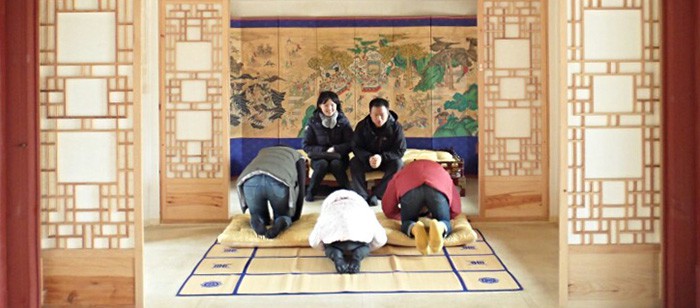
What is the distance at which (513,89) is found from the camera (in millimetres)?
6062

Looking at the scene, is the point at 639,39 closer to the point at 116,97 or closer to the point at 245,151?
the point at 116,97

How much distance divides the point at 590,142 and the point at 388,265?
1.54 m

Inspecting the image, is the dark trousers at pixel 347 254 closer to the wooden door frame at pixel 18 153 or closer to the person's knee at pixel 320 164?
the wooden door frame at pixel 18 153

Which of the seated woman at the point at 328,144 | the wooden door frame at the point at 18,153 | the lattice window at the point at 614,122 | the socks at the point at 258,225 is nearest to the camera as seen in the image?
the wooden door frame at the point at 18,153

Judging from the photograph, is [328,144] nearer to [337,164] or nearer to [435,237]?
[337,164]

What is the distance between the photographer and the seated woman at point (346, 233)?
424cm

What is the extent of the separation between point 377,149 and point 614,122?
11.4ft

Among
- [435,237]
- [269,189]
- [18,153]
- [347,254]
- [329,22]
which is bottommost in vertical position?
[347,254]

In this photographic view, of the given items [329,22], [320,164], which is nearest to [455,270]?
[320,164]

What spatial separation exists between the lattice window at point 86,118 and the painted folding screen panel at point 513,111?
340 centimetres

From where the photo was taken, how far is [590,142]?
11.4ft

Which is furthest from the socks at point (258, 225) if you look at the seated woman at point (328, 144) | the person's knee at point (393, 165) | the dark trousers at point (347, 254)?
the seated woman at point (328, 144)

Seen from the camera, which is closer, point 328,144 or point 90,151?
point 90,151
